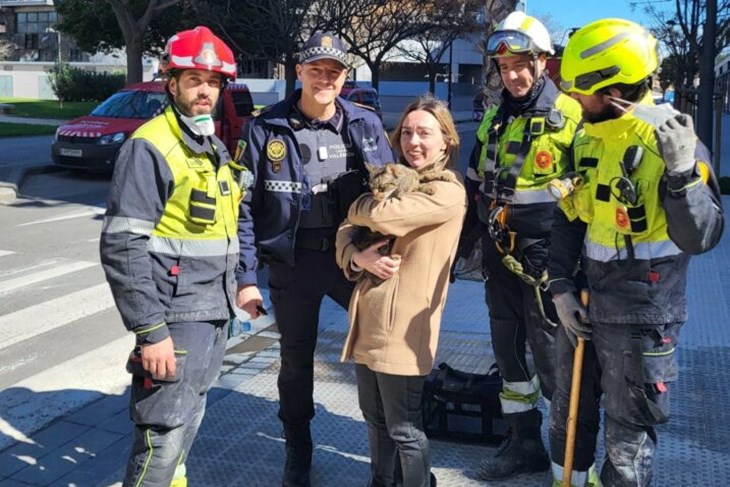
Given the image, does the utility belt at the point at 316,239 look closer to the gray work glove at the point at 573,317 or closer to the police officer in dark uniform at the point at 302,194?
the police officer in dark uniform at the point at 302,194

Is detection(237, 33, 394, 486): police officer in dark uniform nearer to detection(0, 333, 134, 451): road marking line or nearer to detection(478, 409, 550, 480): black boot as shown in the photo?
detection(478, 409, 550, 480): black boot

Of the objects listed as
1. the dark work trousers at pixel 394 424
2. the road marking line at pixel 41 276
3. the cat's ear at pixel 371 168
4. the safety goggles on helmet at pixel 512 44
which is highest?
the safety goggles on helmet at pixel 512 44

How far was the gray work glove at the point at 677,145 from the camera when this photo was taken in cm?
230

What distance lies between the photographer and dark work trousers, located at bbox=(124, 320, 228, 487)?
2775 mm

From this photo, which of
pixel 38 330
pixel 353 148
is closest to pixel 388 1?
pixel 38 330

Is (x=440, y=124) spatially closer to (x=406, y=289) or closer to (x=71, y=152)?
(x=406, y=289)

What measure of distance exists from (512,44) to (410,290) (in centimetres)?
120

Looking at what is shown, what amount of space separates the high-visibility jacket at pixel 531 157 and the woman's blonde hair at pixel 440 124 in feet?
1.04

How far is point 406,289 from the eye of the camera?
9.93ft

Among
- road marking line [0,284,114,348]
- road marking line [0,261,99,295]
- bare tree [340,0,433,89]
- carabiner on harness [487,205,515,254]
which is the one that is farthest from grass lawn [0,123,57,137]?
carabiner on harness [487,205,515,254]

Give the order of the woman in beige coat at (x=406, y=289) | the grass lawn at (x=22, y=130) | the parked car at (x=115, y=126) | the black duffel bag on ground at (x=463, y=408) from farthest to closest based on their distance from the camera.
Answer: the grass lawn at (x=22, y=130), the parked car at (x=115, y=126), the black duffel bag on ground at (x=463, y=408), the woman in beige coat at (x=406, y=289)

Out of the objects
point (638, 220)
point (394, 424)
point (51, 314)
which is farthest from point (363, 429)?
point (51, 314)

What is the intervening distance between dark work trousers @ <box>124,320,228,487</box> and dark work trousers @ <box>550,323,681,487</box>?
55.3 inches

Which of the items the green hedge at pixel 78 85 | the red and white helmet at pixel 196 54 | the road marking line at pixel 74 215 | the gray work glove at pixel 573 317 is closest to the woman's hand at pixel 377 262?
the gray work glove at pixel 573 317
